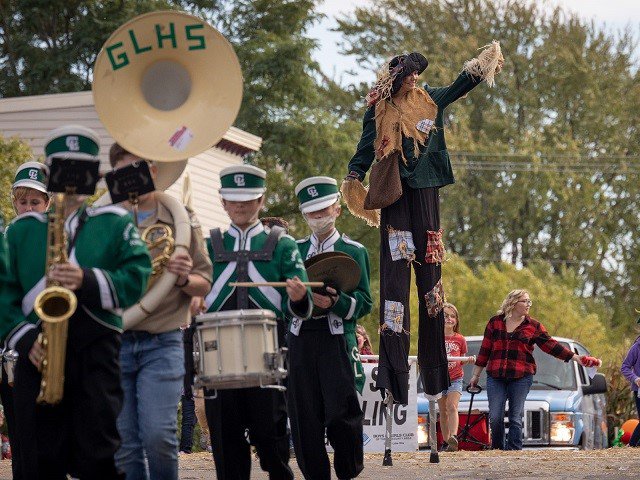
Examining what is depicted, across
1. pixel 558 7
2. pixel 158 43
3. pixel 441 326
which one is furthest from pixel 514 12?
pixel 158 43

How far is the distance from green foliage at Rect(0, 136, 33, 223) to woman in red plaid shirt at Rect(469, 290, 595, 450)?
890 centimetres

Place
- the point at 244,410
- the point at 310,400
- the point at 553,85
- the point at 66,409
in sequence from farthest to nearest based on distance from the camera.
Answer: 1. the point at 553,85
2. the point at 310,400
3. the point at 244,410
4. the point at 66,409

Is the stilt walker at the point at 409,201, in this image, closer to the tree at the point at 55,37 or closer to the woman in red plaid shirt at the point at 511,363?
the woman in red plaid shirt at the point at 511,363

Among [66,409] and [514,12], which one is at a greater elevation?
[514,12]

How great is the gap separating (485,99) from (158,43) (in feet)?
153

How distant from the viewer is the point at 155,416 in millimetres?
9492

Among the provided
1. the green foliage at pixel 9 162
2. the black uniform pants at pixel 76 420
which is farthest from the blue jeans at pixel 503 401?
the black uniform pants at pixel 76 420

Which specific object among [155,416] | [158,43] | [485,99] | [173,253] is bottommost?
[155,416]

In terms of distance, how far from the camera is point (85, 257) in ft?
29.7

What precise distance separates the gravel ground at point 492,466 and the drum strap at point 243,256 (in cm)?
258

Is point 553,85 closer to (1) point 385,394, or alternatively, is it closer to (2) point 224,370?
(1) point 385,394

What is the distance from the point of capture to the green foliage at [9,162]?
25.5 metres

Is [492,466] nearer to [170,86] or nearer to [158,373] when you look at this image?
[158,373]

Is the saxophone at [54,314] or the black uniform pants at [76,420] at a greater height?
the saxophone at [54,314]
